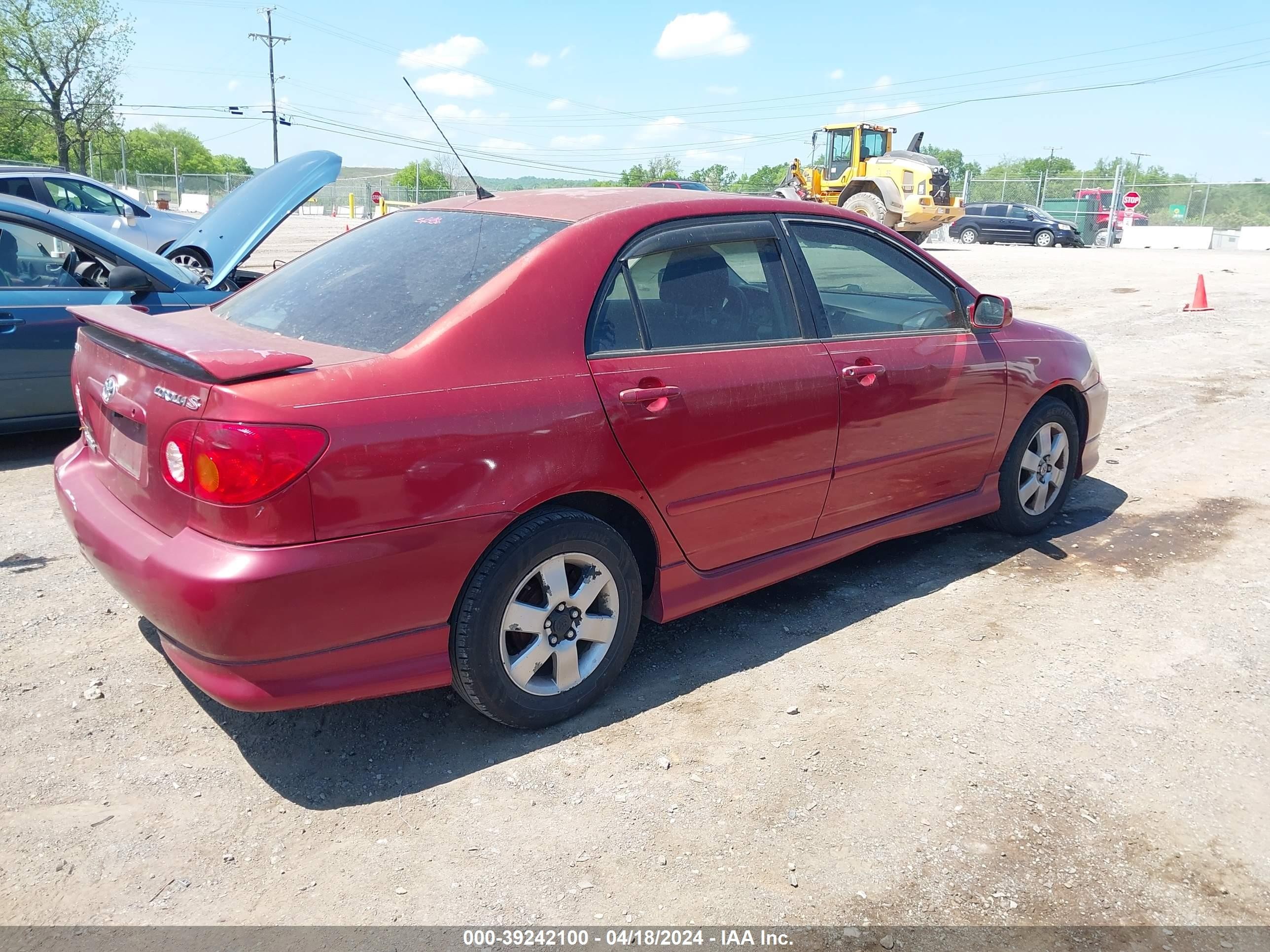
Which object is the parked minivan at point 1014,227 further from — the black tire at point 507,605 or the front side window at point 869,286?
the black tire at point 507,605

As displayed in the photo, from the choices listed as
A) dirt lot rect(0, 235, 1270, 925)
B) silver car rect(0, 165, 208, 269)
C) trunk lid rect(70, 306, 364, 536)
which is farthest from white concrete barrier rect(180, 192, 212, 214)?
trunk lid rect(70, 306, 364, 536)

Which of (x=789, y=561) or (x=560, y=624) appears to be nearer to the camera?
(x=560, y=624)

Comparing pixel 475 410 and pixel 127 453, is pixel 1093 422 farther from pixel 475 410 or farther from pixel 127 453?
pixel 127 453

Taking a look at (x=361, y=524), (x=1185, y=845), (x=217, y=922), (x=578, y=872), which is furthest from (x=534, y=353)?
(x=1185, y=845)

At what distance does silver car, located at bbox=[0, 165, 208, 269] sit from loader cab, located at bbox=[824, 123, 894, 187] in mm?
18928

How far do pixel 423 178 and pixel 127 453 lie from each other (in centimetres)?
7451

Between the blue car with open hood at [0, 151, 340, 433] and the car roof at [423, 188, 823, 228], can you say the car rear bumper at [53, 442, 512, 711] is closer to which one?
the car roof at [423, 188, 823, 228]

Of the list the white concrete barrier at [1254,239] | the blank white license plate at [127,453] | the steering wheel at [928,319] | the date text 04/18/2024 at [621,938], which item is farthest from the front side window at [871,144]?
the date text 04/18/2024 at [621,938]

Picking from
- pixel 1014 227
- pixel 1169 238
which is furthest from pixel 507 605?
pixel 1169 238

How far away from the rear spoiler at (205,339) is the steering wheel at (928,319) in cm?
267

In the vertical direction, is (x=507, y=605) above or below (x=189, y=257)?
below

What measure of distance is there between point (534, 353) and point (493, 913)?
1579 millimetres

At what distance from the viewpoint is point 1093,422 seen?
17.1 feet

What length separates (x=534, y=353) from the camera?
9.82 feet
